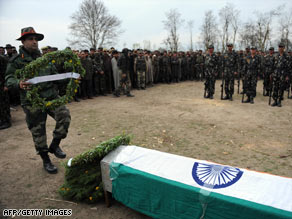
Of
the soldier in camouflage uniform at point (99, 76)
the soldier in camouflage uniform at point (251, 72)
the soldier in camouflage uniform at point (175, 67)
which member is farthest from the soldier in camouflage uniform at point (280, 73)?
the soldier in camouflage uniform at point (175, 67)

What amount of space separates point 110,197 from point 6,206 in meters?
1.38

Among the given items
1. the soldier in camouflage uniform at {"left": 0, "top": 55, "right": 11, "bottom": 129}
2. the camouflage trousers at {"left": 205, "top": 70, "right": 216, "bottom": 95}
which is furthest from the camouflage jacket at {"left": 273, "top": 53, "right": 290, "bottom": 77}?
the soldier in camouflage uniform at {"left": 0, "top": 55, "right": 11, "bottom": 129}

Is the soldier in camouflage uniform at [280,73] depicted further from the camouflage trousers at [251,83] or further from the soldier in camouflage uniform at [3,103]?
the soldier in camouflage uniform at [3,103]

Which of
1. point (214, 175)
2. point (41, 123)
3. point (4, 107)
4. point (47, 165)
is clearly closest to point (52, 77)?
point (41, 123)

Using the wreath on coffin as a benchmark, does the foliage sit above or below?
below

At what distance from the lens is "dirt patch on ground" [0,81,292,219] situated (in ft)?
11.1

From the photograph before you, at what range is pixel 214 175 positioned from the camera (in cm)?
238

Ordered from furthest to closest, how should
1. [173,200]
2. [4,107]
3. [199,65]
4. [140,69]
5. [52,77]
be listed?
1. [199,65]
2. [140,69]
3. [4,107]
4. [52,77]
5. [173,200]

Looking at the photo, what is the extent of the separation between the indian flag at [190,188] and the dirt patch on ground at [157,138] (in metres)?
0.48

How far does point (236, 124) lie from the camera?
6449 millimetres

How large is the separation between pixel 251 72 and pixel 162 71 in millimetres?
7601

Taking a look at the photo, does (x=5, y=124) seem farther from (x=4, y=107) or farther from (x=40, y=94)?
(x=40, y=94)

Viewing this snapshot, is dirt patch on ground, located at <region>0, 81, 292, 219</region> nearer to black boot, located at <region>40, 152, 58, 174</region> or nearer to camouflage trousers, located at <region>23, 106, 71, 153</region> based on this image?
black boot, located at <region>40, 152, 58, 174</region>

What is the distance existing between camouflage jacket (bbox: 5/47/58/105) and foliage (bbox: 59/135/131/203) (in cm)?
132
